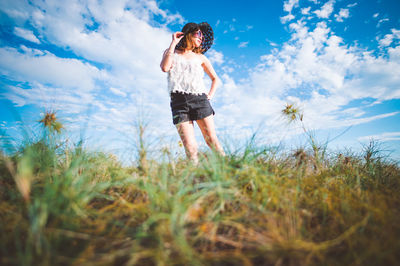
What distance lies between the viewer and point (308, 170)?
2.35 m

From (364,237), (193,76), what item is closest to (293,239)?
(364,237)

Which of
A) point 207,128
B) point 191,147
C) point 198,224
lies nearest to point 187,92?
point 207,128

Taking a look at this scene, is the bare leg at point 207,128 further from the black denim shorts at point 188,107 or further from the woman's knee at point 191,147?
the woman's knee at point 191,147

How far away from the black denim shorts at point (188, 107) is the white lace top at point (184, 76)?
0.09 m

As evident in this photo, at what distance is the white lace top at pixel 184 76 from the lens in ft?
9.14

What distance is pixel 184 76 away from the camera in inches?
110

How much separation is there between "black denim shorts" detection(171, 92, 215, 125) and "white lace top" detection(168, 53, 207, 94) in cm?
9

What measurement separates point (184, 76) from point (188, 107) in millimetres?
500

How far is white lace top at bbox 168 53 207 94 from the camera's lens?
9.14 feet

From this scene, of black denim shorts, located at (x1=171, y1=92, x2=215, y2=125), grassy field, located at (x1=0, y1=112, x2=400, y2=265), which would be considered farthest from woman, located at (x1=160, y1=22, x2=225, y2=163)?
grassy field, located at (x1=0, y1=112, x2=400, y2=265)

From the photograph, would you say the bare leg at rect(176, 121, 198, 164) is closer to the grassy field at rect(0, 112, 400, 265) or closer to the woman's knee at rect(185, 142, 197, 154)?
the woman's knee at rect(185, 142, 197, 154)

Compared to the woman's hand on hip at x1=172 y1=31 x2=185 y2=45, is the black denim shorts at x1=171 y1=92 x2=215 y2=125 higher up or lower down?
lower down

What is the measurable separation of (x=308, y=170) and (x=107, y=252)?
2.38 meters

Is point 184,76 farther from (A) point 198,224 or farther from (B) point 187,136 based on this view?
(A) point 198,224
